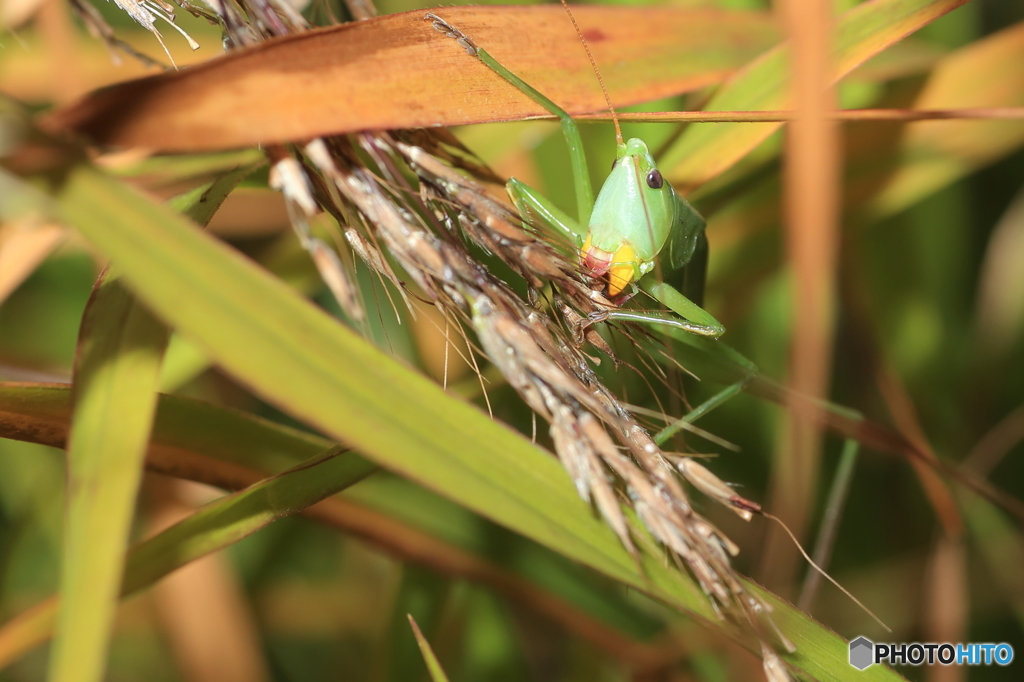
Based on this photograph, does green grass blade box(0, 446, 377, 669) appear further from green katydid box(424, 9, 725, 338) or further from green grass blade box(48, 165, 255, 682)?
green katydid box(424, 9, 725, 338)

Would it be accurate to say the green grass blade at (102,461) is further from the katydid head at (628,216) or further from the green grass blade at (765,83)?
the green grass blade at (765,83)

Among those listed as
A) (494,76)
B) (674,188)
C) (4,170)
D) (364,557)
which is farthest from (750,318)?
(4,170)

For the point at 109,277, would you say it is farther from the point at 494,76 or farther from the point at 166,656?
the point at 166,656

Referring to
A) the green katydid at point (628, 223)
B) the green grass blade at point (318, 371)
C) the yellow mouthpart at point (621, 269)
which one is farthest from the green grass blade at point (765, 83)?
the green grass blade at point (318, 371)

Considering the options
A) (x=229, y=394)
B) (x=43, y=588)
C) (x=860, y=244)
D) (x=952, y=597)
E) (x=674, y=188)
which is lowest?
(x=43, y=588)

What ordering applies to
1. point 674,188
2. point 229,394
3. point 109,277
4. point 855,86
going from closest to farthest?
1. point 109,277
2. point 674,188
3. point 855,86
4. point 229,394

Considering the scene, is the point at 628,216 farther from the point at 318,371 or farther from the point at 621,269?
the point at 318,371

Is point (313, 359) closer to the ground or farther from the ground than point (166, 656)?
farther from the ground

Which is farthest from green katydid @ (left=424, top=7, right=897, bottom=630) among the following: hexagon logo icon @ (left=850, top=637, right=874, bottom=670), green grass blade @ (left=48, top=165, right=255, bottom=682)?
green grass blade @ (left=48, top=165, right=255, bottom=682)
